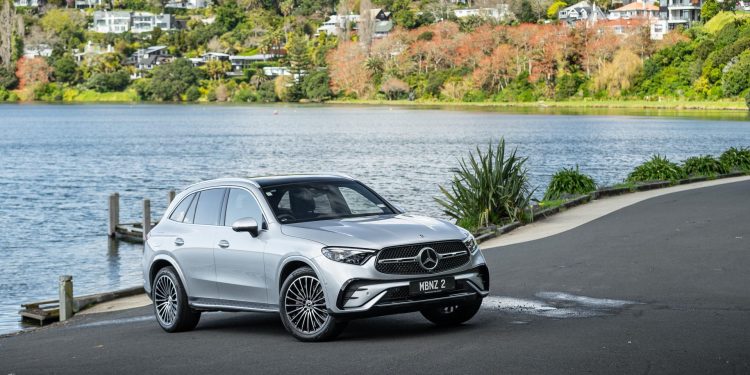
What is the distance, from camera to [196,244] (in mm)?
12344

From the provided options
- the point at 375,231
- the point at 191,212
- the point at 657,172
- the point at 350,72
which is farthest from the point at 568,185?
the point at 350,72

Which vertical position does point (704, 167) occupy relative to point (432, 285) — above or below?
below

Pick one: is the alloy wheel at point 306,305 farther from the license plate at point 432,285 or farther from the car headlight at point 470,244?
the car headlight at point 470,244

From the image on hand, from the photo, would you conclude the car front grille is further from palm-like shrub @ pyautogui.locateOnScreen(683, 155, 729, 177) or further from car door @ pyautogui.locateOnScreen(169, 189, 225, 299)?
palm-like shrub @ pyautogui.locateOnScreen(683, 155, 729, 177)

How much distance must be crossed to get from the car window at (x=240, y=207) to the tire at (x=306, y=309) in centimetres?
105

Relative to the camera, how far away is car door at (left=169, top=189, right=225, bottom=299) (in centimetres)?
1215

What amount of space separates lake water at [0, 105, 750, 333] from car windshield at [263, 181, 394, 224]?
8548mm

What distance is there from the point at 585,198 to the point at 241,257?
1570cm

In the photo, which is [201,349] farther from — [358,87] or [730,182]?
[358,87]

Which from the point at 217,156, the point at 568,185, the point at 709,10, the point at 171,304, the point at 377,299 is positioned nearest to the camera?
the point at 377,299

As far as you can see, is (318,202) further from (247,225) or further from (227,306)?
(227,306)

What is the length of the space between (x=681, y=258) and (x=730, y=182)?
15.3 meters

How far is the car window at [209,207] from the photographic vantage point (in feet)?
40.7

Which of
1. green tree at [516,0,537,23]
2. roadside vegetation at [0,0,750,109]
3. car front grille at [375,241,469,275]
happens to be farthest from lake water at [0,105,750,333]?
green tree at [516,0,537,23]
